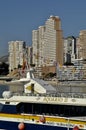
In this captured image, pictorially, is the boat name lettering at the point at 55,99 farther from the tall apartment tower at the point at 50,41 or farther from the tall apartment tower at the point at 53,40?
the tall apartment tower at the point at 53,40

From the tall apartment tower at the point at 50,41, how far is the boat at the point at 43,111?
147095 millimetres

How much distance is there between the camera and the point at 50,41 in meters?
176

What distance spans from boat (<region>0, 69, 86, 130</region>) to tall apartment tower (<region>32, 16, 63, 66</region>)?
14710 cm

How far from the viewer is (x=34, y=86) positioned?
852 inches

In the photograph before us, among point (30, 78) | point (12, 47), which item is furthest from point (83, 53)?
point (30, 78)

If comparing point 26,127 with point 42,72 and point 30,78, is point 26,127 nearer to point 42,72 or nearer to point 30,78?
point 30,78

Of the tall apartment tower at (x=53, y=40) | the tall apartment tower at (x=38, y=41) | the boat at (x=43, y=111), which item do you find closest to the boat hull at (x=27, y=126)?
the boat at (x=43, y=111)

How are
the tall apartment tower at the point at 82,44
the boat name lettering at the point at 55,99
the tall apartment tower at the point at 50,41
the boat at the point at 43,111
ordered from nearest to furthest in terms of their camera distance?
1. the boat at the point at 43,111
2. the boat name lettering at the point at 55,99
3. the tall apartment tower at the point at 50,41
4. the tall apartment tower at the point at 82,44

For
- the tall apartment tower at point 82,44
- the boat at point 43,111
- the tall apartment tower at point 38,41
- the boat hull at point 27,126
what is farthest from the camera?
the tall apartment tower at point 82,44

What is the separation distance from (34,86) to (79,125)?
3.74 meters

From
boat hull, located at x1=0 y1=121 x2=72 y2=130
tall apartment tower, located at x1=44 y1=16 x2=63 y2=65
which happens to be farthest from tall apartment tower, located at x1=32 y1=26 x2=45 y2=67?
boat hull, located at x1=0 y1=121 x2=72 y2=130

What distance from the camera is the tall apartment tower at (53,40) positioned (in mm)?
173750

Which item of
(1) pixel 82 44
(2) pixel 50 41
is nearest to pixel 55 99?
(2) pixel 50 41

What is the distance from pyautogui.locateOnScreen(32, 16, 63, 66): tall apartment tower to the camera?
17250 cm
